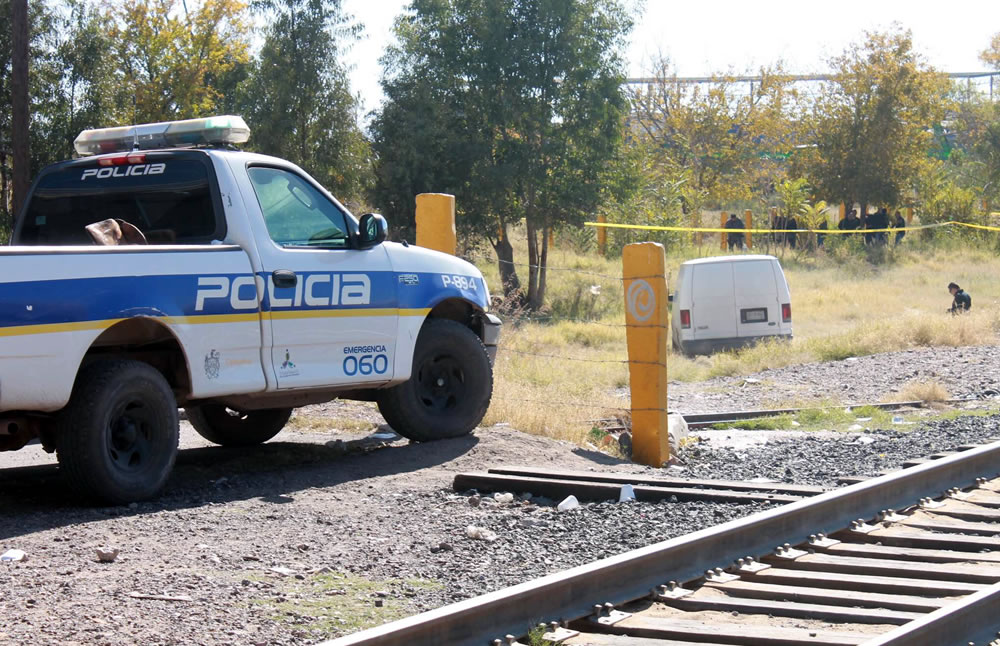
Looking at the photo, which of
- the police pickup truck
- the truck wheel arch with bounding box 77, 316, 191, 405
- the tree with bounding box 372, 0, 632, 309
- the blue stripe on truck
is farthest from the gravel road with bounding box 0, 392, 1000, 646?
the tree with bounding box 372, 0, 632, 309

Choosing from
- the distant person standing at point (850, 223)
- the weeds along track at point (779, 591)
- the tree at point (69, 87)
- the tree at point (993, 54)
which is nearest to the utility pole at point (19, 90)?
the tree at point (69, 87)

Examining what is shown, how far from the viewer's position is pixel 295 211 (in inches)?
310

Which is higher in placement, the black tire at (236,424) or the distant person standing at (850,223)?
the distant person standing at (850,223)

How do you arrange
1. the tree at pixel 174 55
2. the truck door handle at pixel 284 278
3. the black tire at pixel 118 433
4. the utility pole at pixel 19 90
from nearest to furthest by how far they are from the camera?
the black tire at pixel 118 433
the truck door handle at pixel 284 278
the utility pole at pixel 19 90
the tree at pixel 174 55

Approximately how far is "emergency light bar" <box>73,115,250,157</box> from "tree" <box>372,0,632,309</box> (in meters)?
17.8

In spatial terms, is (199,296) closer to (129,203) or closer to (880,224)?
(129,203)

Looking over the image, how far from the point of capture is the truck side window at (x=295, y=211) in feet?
25.1

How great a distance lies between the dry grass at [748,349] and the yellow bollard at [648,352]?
850 millimetres

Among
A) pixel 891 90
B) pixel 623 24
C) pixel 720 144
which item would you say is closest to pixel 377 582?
pixel 623 24

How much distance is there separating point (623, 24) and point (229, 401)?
841 inches

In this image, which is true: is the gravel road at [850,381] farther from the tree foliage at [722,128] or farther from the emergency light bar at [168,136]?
the tree foliage at [722,128]

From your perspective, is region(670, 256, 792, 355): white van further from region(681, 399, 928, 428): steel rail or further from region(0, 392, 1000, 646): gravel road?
region(0, 392, 1000, 646): gravel road

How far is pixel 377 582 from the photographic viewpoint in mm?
5312

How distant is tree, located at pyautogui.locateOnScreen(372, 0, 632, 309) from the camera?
26.2 meters
